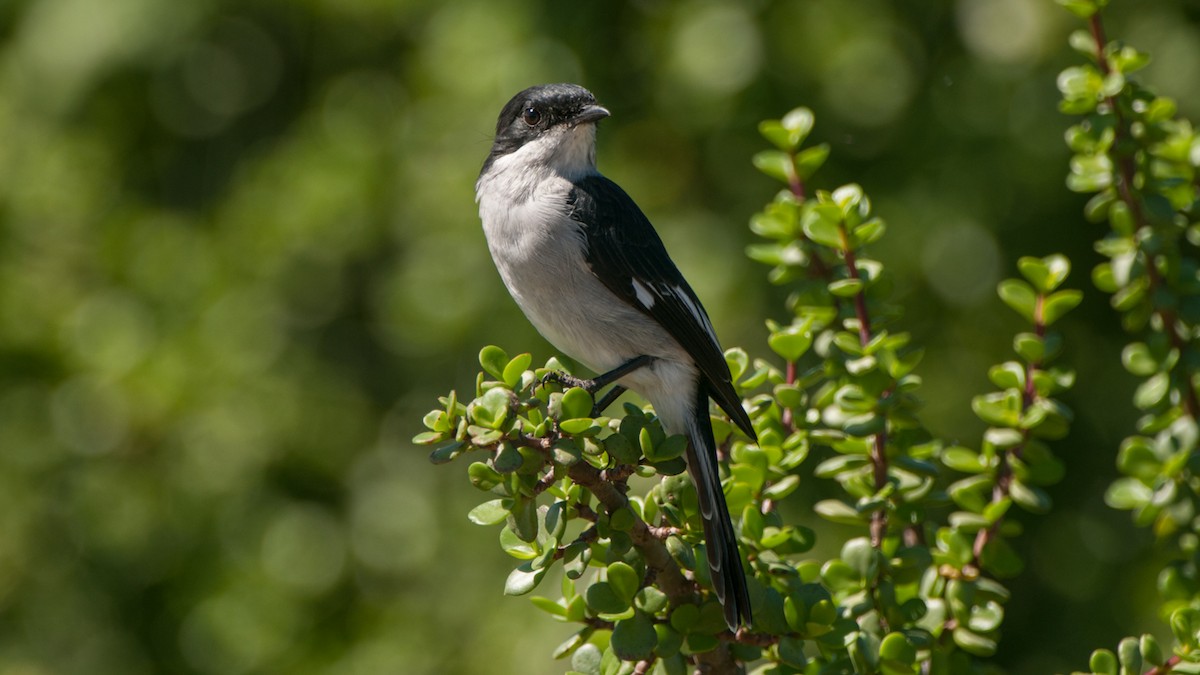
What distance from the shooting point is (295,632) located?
4785 mm

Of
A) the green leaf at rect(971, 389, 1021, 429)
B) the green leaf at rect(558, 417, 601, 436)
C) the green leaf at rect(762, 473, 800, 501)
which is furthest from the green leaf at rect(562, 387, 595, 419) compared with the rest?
the green leaf at rect(971, 389, 1021, 429)

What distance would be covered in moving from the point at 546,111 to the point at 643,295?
821mm

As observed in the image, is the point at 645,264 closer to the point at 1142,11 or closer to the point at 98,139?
the point at 1142,11

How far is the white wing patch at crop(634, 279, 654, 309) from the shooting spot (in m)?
3.33

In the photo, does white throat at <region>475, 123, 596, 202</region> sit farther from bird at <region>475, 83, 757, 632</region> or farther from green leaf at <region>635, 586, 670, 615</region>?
green leaf at <region>635, 586, 670, 615</region>

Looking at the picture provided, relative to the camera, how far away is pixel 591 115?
3.73 m

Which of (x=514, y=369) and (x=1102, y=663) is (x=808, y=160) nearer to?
(x=514, y=369)

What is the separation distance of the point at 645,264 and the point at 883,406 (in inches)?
45.3

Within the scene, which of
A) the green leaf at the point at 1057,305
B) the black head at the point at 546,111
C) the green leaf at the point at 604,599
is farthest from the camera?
the black head at the point at 546,111

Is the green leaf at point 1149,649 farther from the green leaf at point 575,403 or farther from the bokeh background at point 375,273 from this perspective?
the bokeh background at point 375,273

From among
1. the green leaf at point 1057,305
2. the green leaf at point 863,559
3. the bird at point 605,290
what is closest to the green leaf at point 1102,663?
the green leaf at point 863,559

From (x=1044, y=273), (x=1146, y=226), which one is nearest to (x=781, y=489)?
(x=1044, y=273)

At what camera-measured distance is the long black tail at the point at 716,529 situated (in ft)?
7.06

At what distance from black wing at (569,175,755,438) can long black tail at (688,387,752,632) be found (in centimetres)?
38
